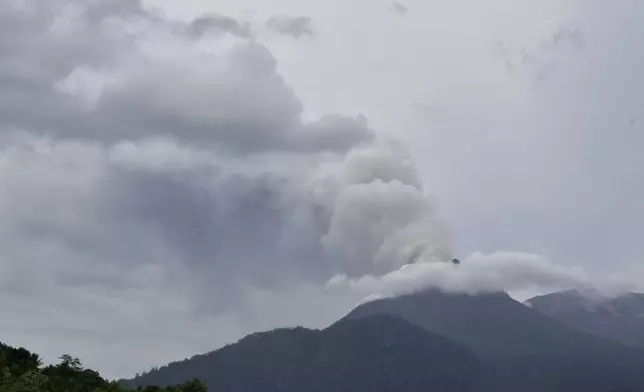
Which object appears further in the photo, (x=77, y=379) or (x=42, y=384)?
(x=77, y=379)

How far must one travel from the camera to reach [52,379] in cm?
9994

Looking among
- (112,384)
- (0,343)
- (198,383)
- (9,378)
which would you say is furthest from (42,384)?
(0,343)

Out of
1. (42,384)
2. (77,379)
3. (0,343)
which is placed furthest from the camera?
(0,343)

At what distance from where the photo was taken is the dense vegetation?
87.9m

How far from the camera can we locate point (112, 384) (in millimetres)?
104250

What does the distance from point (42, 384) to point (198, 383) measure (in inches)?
841

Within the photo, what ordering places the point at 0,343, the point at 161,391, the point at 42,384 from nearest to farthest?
the point at 42,384 → the point at 161,391 → the point at 0,343

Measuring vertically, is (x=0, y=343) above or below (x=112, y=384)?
above

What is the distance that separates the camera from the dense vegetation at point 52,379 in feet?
288

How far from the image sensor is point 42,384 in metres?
90.3

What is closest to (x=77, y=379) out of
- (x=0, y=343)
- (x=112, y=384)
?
(x=112, y=384)

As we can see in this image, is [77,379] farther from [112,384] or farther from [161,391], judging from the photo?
[161,391]

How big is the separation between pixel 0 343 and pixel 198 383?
52639 mm

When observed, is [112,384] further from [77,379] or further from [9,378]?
[9,378]
